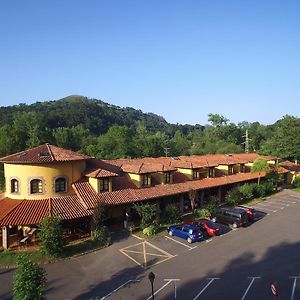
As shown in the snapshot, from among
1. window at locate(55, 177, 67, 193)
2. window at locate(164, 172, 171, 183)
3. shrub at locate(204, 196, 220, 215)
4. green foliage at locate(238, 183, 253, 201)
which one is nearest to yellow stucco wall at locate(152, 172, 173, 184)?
window at locate(164, 172, 171, 183)

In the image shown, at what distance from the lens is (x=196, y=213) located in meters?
40.0

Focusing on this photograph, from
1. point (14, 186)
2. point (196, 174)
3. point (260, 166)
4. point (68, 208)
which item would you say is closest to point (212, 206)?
point (196, 174)

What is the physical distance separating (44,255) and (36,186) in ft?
23.3

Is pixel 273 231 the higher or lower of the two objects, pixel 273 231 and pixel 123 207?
the lower

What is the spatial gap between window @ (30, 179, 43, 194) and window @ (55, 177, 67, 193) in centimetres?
143

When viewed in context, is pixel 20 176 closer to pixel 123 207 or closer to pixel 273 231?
pixel 123 207

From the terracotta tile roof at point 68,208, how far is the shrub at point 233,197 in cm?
2140

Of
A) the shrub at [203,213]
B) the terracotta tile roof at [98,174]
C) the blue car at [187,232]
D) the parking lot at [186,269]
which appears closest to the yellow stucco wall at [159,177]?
the shrub at [203,213]

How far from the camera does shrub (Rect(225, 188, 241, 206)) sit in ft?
149

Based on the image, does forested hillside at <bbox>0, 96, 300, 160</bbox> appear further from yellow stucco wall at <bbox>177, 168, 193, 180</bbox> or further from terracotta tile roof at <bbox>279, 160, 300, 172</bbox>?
yellow stucco wall at <bbox>177, 168, 193, 180</bbox>

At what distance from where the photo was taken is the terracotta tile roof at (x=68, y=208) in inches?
1182

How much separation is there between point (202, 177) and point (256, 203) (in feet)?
27.7

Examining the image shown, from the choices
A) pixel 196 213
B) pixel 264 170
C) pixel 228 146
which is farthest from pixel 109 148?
pixel 196 213

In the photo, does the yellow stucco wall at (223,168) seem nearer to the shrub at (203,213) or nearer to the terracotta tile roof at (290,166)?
the shrub at (203,213)
